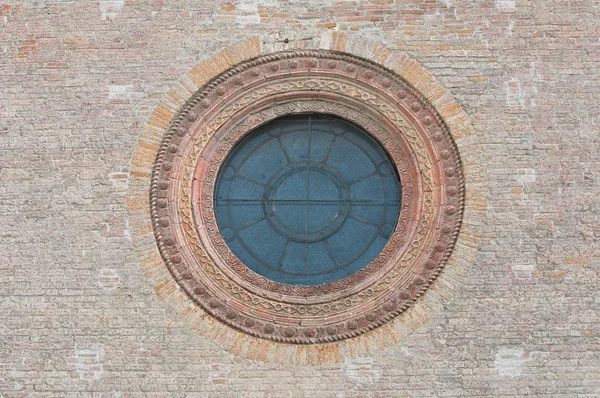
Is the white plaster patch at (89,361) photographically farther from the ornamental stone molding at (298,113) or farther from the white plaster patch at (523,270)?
the white plaster patch at (523,270)

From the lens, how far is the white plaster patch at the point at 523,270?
36.1ft

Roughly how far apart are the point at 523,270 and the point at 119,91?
14.3 feet

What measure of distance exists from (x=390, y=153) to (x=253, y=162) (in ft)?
4.60

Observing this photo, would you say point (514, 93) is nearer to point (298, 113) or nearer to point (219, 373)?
point (298, 113)

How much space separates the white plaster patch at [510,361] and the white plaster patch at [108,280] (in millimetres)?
3696

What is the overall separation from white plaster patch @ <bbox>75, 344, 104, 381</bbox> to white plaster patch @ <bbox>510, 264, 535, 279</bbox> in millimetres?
4005

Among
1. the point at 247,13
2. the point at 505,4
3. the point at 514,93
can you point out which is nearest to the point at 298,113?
the point at 247,13

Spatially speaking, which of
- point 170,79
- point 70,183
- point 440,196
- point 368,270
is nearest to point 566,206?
point 440,196

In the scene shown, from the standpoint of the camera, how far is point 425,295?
36.3 feet

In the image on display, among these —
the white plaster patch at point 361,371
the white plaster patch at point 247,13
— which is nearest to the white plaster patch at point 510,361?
the white plaster patch at point 361,371

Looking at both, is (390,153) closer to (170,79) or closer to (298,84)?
(298,84)

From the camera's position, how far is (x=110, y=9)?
38.5 ft

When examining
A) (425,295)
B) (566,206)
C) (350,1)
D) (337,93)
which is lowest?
(425,295)

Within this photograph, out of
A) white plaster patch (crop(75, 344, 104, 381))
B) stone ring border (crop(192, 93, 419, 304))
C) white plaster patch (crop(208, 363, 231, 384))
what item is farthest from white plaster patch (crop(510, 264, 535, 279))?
white plaster patch (crop(75, 344, 104, 381))
